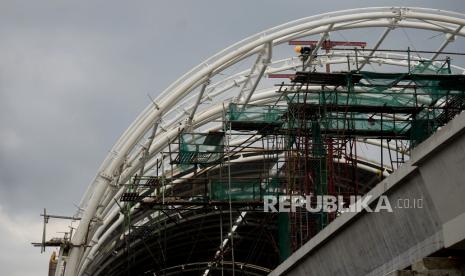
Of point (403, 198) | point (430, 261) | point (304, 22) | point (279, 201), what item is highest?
point (304, 22)

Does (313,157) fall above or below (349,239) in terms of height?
above

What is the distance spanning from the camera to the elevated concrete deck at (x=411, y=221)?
1367 cm

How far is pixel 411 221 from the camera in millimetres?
15602

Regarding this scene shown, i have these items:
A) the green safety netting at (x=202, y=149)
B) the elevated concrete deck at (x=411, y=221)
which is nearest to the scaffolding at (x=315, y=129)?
the green safety netting at (x=202, y=149)

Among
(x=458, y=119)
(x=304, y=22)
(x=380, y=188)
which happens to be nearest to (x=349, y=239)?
(x=380, y=188)

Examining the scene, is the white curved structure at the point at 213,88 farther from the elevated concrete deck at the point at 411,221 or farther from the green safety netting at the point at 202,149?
the elevated concrete deck at the point at 411,221

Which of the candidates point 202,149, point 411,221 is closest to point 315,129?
point 202,149

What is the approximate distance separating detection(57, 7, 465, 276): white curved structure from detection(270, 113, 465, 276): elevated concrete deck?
14.9 m

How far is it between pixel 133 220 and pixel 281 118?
14784 millimetres

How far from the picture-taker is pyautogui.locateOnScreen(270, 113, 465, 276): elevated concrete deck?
13672 mm

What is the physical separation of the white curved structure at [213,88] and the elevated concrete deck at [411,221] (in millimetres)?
14931

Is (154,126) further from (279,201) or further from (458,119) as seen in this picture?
(458,119)

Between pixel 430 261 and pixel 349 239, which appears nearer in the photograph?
pixel 430 261

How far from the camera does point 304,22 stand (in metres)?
34.2
